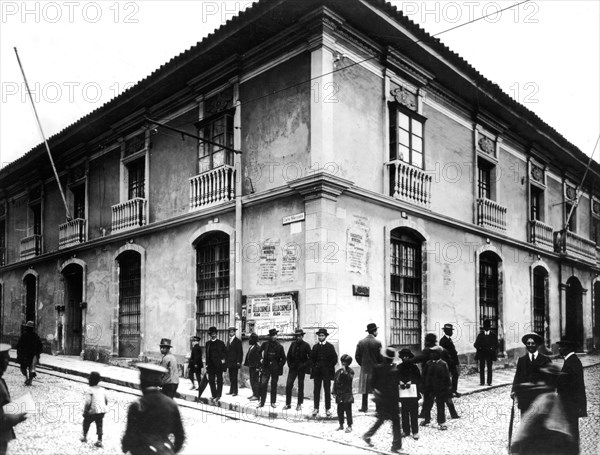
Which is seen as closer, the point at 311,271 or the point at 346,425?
the point at 346,425

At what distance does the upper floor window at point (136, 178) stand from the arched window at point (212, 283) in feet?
12.1

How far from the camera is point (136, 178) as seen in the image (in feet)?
54.9

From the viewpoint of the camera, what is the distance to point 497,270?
16469mm

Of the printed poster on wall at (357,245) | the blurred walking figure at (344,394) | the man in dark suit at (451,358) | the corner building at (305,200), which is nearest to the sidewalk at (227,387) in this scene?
the corner building at (305,200)

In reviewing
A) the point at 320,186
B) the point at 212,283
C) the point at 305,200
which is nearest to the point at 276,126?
the point at 305,200

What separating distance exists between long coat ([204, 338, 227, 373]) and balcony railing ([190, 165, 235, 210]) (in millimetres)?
3588

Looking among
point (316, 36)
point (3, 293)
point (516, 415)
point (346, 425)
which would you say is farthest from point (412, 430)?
point (3, 293)

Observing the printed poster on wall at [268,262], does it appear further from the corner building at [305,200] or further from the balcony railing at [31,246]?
the balcony railing at [31,246]

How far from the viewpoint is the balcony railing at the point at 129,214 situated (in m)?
15.7

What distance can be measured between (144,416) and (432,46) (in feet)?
37.0

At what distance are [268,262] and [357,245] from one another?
1907 millimetres

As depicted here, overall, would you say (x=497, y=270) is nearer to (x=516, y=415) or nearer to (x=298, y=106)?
(x=516, y=415)

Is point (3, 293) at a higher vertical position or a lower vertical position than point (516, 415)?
higher

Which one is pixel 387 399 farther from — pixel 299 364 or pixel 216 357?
pixel 216 357
